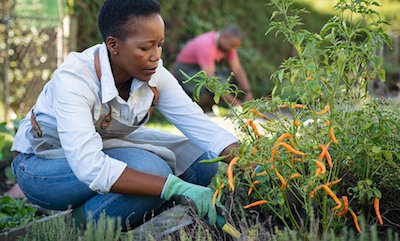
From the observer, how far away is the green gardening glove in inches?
63.6

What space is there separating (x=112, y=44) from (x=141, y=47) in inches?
6.5

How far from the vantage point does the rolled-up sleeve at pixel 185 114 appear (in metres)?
1.97

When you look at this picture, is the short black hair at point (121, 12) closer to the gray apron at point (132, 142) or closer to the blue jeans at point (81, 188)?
the gray apron at point (132, 142)

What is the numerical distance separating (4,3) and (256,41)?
556cm

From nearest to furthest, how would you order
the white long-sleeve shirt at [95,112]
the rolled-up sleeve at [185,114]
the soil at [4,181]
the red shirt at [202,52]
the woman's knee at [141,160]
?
the white long-sleeve shirt at [95,112], the woman's knee at [141,160], the rolled-up sleeve at [185,114], the soil at [4,181], the red shirt at [202,52]

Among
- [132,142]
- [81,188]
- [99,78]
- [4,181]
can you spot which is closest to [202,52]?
[4,181]

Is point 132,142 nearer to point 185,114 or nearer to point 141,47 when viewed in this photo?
point 185,114

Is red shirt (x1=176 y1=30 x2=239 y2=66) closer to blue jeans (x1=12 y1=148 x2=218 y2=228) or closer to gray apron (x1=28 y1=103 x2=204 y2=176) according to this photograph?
gray apron (x1=28 y1=103 x2=204 y2=176)

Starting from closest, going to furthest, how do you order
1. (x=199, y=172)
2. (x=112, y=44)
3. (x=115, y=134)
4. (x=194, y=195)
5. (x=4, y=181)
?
(x=194, y=195) → (x=112, y=44) → (x=115, y=134) → (x=199, y=172) → (x=4, y=181)

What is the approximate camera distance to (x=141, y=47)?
1.70 metres

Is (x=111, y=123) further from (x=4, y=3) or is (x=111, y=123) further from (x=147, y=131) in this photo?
(x=4, y=3)

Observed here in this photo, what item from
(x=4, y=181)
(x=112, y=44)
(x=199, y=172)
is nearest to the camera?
(x=112, y=44)

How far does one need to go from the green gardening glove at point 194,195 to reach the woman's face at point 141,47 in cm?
52

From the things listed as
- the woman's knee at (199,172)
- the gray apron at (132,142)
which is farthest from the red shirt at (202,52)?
the woman's knee at (199,172)
